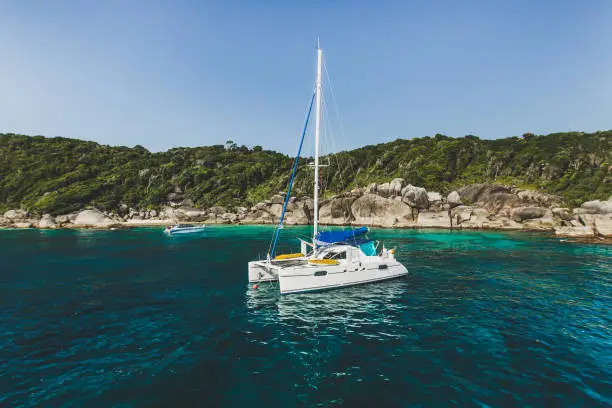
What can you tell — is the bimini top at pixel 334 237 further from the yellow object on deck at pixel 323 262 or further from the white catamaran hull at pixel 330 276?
→ the white catamaran hull at pixel 330 276

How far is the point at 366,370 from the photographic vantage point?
36.1 feet

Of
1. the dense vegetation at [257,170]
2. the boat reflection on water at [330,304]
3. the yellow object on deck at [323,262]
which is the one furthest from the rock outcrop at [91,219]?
the yellow object on deck at [323,262]

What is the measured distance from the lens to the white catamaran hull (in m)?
20.8

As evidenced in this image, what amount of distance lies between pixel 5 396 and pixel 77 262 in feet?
94.3

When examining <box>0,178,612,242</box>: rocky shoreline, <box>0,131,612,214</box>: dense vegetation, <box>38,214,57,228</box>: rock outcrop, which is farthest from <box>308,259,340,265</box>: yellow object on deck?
<box>38,214,57,228</box>: rock outcrop

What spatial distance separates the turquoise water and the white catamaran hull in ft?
2.52

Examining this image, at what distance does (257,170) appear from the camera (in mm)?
122750

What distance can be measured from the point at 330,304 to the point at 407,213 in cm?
6011

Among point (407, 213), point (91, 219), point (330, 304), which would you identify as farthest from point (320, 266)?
point (91, 219)

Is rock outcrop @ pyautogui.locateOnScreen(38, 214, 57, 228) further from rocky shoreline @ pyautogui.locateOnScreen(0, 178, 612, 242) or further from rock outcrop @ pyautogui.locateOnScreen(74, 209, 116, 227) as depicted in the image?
rock outcrop @ pyautogui.locateOnScreen(74, 209, 116, 227)

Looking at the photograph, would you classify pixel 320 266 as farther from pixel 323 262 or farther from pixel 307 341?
pixel 307 341

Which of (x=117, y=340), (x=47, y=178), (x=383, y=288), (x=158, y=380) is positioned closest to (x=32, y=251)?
(x=117, y=340)

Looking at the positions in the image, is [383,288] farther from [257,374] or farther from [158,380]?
[158,380]

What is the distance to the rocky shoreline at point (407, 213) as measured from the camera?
57.4 meters
